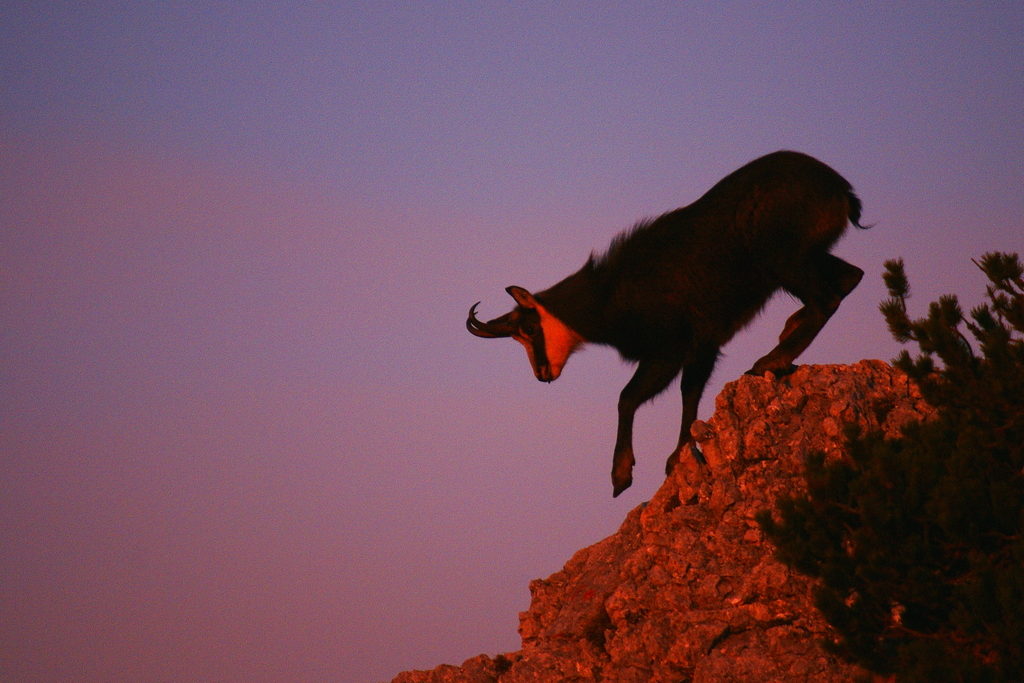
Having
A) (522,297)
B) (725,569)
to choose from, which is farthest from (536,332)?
(725,569)

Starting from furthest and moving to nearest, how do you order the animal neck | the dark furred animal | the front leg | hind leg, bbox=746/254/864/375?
the animal neck → the front leg → the dark furred animal → hind leg, bbox=746/254/864/375

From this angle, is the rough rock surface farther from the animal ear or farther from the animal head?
the animal ear

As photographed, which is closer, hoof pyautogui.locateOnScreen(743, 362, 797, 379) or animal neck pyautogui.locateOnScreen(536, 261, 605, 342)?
hoof pyautogui.locateOnScreen(743, 362, 797, 379)

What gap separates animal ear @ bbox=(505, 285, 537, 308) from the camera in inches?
455

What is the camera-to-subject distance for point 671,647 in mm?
8625

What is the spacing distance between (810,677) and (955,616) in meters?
1.27

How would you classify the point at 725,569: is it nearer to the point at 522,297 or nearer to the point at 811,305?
the point at 811,305

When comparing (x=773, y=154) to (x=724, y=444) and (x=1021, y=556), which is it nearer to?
(x=724, y=444)

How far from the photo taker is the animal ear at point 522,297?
11547 millimetres

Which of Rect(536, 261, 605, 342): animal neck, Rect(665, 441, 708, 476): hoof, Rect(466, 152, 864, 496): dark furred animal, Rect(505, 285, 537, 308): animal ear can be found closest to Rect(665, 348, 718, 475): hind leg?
Rect(466, 152, 864, 496): dark furred animal

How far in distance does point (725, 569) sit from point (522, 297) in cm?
402

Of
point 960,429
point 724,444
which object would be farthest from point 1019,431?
point 724,444

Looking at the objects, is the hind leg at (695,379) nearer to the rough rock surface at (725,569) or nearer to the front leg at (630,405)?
the front leg at (630,405)

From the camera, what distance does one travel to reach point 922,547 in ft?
25.0
